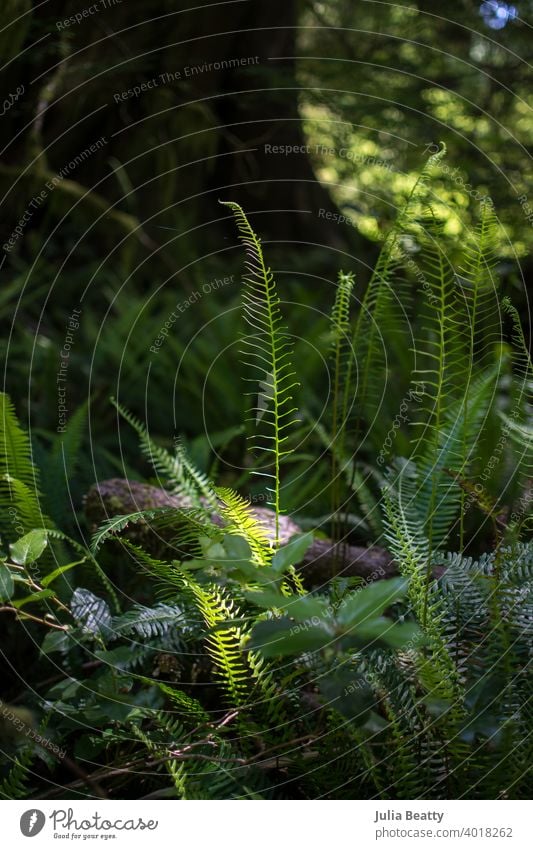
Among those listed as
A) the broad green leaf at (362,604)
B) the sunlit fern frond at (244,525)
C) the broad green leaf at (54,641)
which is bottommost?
the broad green leaf at (54,641)

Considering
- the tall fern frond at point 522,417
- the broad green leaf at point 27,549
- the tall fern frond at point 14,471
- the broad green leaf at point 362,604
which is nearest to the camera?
the broad green leaf at point 362,604

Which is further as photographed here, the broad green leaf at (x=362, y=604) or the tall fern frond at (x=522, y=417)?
the tall fern frond at (x=522, y=417)

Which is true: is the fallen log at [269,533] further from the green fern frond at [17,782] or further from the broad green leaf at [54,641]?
the green fern frond at [17,782]

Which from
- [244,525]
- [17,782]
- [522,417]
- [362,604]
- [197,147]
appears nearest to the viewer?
[362,604]

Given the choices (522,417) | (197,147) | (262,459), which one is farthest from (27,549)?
(197,147)

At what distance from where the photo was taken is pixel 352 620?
776 mm

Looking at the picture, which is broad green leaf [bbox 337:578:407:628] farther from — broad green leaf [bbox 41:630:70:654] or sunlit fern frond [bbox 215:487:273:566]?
broad green leaf [bbox 41:630:70:654]

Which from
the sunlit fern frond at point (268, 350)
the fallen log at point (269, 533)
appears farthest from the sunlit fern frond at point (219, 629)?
the fallen log at point (269, 533)

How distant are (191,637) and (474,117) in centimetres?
268

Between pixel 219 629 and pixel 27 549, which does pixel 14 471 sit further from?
pixel 219 629

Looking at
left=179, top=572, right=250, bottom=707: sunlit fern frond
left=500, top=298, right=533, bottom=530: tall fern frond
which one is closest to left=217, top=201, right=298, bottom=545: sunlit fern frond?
left=179, top=572, right=250, bottom=707: sunlit fern frond

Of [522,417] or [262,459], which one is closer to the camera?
[262,459]
